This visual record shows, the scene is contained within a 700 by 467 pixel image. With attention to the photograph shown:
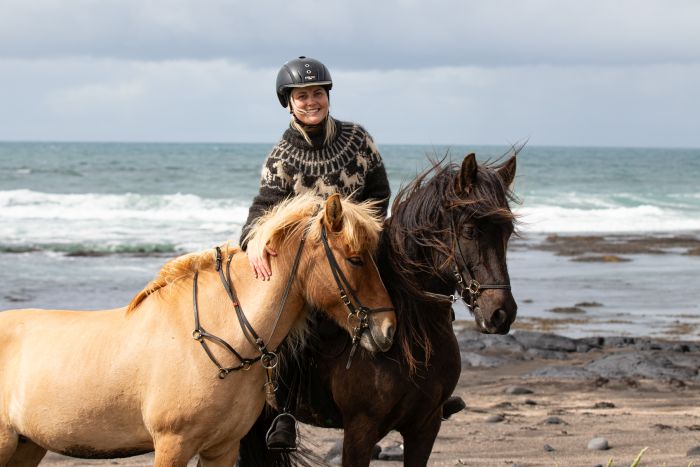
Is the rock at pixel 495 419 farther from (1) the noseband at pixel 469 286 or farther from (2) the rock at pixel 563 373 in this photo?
(1) the noseband at pixel 469 286

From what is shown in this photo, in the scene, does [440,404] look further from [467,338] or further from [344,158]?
[467,338]

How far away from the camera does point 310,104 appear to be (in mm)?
4434

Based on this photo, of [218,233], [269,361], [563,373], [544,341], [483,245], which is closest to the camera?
A: [269,361]

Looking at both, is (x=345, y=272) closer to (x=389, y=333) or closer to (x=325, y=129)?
(x=389, y=333)

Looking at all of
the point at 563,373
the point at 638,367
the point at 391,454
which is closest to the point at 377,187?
the point at 391,454

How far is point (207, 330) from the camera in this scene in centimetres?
377

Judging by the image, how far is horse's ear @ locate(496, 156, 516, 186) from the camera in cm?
432

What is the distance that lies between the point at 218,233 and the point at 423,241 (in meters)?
20.9

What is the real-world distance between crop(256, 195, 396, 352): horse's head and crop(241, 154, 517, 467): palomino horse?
16.3 inches

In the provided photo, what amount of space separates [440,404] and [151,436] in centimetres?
128

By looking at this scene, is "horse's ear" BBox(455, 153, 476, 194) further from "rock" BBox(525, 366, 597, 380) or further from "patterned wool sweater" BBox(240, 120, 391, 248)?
"rock" BBox(525, 366, 597, 380)

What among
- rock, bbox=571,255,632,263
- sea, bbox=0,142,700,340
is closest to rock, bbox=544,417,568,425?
sea, bbox=0,142,700,340

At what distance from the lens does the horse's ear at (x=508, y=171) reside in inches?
170

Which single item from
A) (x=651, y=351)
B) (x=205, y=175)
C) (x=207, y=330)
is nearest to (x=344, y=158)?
(x=207, y=330)
